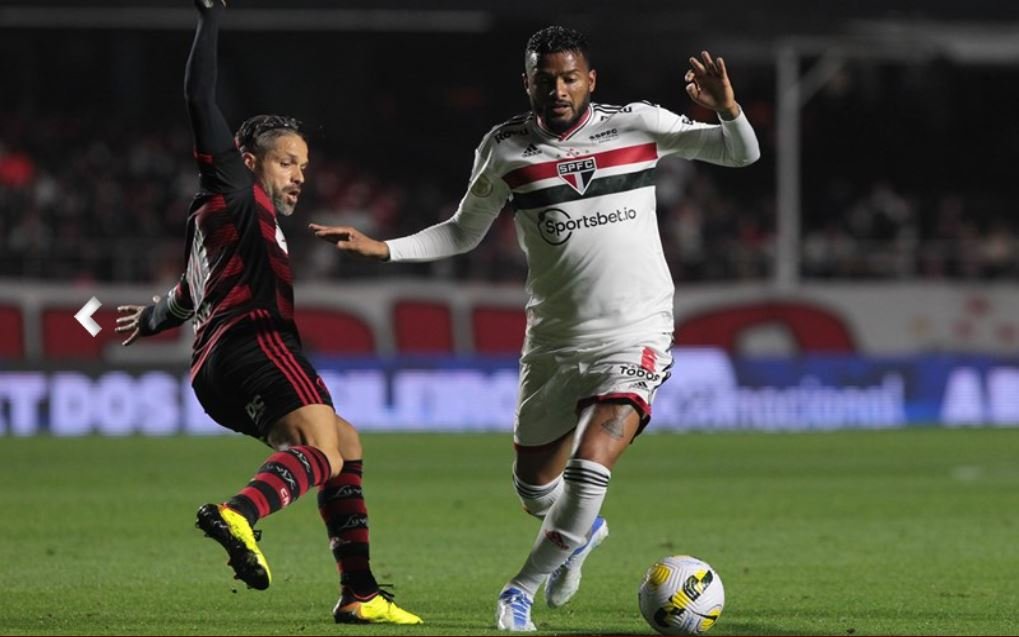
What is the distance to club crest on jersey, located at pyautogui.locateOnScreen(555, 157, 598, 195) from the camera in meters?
7.50

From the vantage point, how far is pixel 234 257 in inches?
284

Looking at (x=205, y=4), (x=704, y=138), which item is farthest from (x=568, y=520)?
(x=205, y=4)

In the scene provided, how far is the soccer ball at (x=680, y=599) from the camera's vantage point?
7211mm

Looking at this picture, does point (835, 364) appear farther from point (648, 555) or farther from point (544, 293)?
point (544, 293)

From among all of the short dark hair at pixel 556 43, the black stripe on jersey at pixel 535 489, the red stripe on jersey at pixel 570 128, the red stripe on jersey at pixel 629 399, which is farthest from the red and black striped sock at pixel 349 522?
the short dark hair at pixel 556 43

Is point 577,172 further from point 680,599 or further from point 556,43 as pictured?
point 680,599

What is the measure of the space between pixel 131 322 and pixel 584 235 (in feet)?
6.79

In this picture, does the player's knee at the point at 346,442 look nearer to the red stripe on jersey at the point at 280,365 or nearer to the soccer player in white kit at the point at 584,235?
the red stripe on jersey at the point at 280,365

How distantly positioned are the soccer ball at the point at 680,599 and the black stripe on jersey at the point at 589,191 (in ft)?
4.88

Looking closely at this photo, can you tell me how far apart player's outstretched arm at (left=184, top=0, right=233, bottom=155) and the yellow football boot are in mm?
1422

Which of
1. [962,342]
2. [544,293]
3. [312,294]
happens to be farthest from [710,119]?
[544,293]

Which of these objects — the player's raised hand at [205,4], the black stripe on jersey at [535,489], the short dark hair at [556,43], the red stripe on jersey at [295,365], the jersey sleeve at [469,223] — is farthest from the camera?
the black stripe on jersey at [535,489]

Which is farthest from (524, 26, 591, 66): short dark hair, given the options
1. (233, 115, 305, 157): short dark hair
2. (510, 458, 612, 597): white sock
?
(510, 458, 612, 597): white sock

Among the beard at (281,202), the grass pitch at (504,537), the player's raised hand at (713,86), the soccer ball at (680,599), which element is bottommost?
the grass pitch at (504,537)
